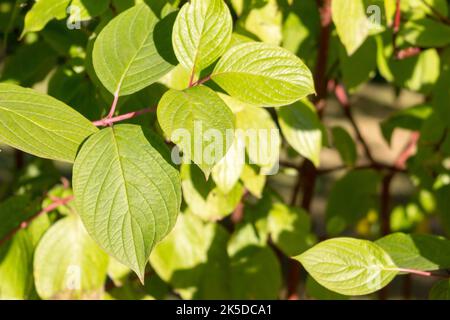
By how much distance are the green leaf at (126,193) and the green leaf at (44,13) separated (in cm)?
33

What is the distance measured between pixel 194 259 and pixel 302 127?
1.16 feet

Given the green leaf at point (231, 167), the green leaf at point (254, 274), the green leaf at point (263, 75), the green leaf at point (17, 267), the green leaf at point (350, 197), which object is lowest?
the green leaf at point (350, 197)

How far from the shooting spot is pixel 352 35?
1253 mm

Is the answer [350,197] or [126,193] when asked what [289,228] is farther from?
[126,193]

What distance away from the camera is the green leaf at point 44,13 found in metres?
1.22

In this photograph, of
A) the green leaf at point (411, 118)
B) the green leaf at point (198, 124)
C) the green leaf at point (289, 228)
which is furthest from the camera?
the green leaf at point (411, 118)

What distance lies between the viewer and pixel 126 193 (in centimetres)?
97

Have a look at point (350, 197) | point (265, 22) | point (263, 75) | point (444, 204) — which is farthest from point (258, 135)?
point (350, 197)

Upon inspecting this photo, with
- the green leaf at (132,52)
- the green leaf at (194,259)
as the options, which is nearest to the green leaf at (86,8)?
the green leaf at (132,52)

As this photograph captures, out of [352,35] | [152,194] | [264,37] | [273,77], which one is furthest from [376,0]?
[152,194]

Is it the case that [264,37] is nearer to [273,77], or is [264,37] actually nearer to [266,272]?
[273,77]

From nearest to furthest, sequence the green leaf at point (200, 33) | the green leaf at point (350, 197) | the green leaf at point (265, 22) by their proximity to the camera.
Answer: the green leaf at point (200, 33) → the green leaf at point (265, 22) → the green leaf at point (350, 197)

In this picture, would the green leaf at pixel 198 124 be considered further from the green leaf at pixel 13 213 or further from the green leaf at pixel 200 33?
the green leaf at pixel 13 213

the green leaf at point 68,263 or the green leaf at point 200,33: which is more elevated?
Answer: the green leaf at point 200,33
